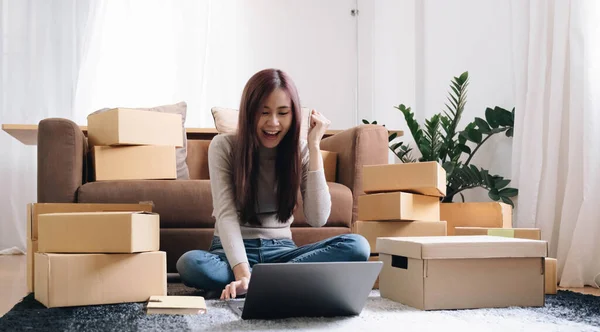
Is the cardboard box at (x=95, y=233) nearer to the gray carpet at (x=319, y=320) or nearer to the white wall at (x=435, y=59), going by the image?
the gray carpet at (x=319, y=320)

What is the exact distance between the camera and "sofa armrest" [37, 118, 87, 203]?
254 cm

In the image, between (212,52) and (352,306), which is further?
(212,52)

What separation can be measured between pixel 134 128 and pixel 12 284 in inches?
30.4

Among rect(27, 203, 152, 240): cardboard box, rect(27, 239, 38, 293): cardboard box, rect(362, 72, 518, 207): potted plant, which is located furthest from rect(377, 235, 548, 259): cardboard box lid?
rect(362, 72, 518, 207): potted plant

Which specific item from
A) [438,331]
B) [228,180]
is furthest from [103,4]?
[438,331]

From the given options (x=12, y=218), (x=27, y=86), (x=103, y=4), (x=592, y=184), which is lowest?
(x=12, y=218)

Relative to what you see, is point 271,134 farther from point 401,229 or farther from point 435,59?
point 435,59

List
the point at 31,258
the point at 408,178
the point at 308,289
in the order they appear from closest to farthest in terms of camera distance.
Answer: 1. the point at 308,289
2. the point at 31,258
3. the point at 408,178

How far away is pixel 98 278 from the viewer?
72.4 inches

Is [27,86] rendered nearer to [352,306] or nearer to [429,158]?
[429,158]

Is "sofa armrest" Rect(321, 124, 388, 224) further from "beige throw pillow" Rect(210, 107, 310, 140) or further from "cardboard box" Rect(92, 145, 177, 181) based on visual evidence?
"cardboard box" Rect(92, 145, 177, 181)

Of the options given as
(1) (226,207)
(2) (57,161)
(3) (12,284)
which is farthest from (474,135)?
(3) (12,284)

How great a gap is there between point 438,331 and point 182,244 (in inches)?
52.7

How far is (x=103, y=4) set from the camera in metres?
4.28
